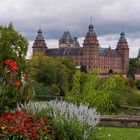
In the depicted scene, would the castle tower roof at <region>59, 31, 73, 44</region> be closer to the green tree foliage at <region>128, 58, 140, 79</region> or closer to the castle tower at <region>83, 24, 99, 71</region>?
the castle tower at <region>83, 24, 99, 71</region>


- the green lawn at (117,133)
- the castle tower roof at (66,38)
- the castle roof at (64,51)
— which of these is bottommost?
the green lawn at (117,133)

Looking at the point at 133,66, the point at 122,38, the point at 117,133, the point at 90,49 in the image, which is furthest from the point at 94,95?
the point at 122,38

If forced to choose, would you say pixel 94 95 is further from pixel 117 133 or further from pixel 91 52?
pixel 91 52

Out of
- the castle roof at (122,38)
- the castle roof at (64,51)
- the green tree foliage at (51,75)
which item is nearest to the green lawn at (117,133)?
the green tree foliage at (51,75)

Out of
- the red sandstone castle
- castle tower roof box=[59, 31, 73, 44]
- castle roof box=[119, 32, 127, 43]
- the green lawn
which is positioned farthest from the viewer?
castle tower roof box=[59, 31, 73, 44]

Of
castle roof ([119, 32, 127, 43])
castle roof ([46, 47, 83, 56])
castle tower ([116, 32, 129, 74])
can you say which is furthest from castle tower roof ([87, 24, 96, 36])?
castle roof ([119, 32, 127, 43])

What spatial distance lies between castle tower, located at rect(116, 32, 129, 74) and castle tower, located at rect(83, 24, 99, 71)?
41.1 feet

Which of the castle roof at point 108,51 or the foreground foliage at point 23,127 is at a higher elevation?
the castle roof at point 108,51

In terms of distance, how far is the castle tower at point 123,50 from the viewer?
503 ft

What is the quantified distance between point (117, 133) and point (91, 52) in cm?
13141

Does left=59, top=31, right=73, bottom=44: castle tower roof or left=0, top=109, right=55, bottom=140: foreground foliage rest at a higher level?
left=59, top=31, right=73, bottom=44: castle tower roof

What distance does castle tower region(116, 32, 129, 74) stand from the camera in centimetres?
15334

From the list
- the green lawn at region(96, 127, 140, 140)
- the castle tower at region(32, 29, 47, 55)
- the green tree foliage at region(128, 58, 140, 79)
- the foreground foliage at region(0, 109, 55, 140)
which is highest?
the castle tower at region(32, 29, 47, 55)

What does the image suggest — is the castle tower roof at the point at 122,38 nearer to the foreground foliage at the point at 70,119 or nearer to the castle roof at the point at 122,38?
the castle roof at the point at 122,38
